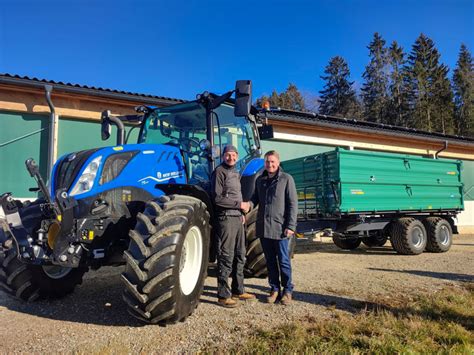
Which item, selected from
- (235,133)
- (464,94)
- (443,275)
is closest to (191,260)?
(235,133)

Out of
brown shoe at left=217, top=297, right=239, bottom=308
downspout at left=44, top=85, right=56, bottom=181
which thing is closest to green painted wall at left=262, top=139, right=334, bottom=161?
downspout at left=44, top=85, right=56, bottom=181

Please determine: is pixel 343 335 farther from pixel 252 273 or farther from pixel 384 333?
pixel 252 273

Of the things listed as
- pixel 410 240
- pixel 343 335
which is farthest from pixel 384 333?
pixel 410 240

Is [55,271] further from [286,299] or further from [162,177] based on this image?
[286,299]

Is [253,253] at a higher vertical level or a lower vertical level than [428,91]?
lower

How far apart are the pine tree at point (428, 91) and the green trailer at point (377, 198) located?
28047 millimetres

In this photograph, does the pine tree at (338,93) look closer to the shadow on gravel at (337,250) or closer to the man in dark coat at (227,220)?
the shadow on gravel at (337,250)

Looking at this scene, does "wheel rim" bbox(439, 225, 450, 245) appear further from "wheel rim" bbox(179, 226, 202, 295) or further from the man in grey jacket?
"wheel rim" bbox(179, 226, 202, 295)

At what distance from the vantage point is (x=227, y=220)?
432 cm

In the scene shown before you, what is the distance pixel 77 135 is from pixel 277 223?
6879 mm

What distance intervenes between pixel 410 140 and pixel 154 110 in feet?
45.4

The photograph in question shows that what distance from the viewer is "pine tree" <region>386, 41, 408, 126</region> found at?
3616 centimetres

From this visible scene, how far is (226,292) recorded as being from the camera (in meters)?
4.33

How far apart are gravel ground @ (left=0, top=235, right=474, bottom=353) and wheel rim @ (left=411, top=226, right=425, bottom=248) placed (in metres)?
1.73
